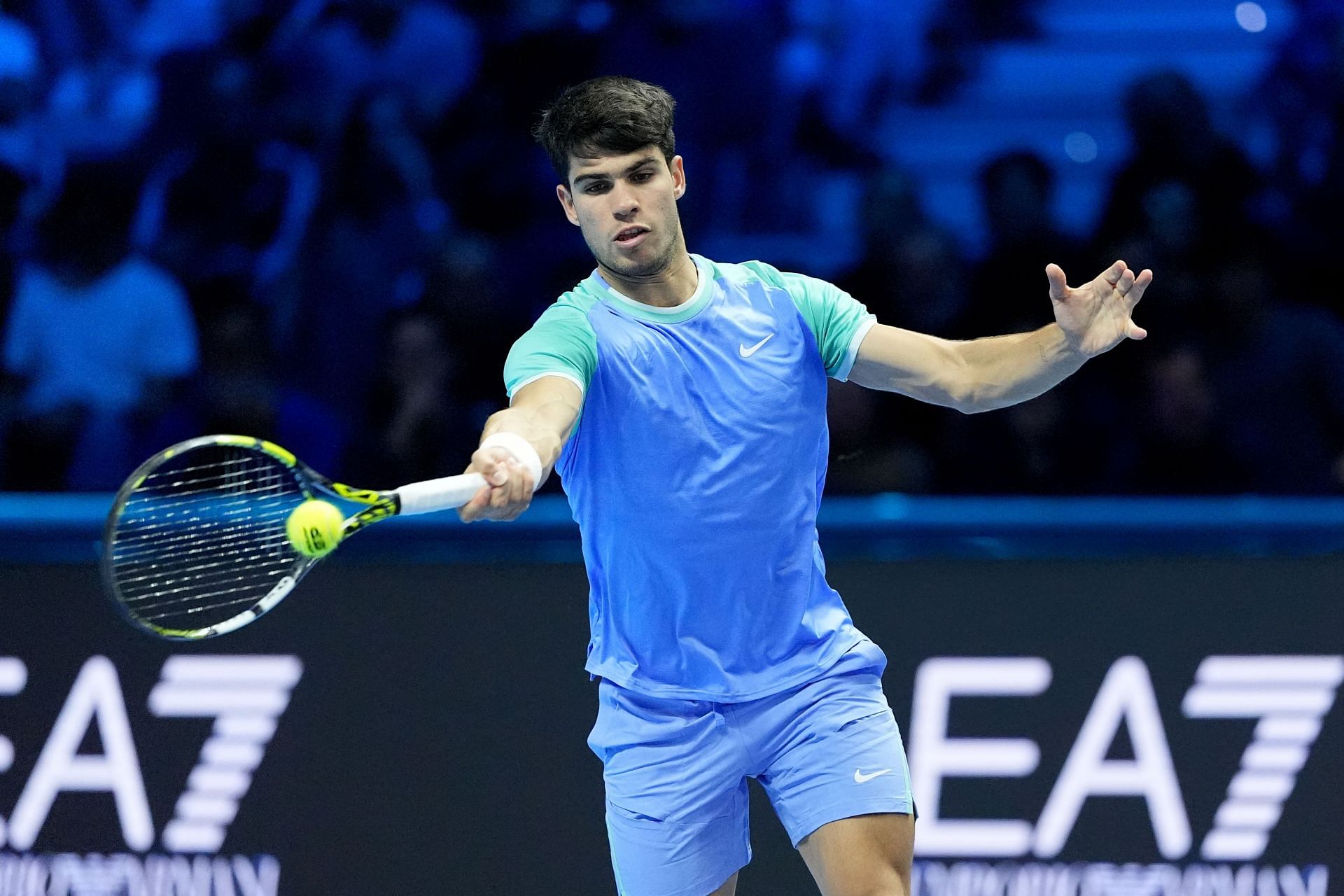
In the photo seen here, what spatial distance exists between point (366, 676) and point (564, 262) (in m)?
1.89

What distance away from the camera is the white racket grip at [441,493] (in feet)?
8.91

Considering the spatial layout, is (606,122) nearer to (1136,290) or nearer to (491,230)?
(1136,290)

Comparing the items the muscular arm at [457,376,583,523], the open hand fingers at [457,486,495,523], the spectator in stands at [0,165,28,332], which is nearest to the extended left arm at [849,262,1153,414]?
the muscular arm at [457,376,583,523]

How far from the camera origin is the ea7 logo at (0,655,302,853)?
5.06 metres

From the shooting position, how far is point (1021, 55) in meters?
6.49

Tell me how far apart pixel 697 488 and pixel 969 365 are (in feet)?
2.20

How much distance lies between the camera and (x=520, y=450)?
2.85 metres

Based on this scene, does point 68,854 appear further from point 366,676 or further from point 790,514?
point 790,514

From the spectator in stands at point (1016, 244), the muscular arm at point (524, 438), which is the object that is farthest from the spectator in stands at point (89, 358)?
the muscular arm at point (524, 438)

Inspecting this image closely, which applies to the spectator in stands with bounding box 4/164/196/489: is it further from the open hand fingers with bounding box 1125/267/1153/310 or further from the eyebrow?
the open hand fingers with bounding box 1125/267/1153/310

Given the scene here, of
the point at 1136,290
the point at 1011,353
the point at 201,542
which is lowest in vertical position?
the point at 201,542

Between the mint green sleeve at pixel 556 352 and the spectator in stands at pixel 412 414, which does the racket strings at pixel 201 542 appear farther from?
the spectator in stands at pixel 412 414

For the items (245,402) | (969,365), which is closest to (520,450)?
(969,365)

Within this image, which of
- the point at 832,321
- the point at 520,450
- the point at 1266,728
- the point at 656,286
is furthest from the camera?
the point at 1266,728
